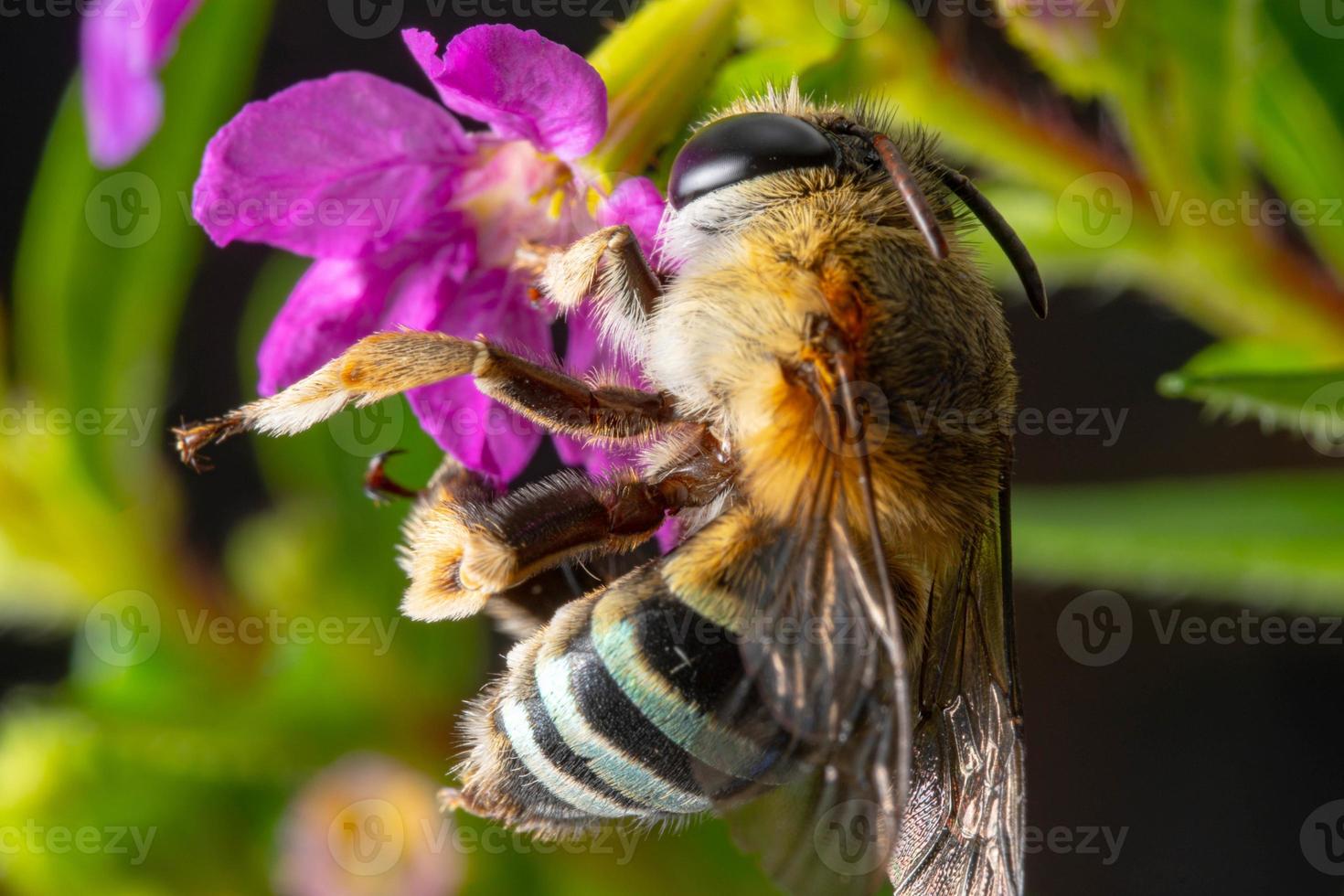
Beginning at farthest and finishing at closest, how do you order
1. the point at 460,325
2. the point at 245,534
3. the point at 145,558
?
the point at 245,534 < the point at 145,558 < the point at 460,325

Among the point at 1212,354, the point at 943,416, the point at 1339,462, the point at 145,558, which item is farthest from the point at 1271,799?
the point at 145,558

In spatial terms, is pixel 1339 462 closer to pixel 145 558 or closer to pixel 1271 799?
pixel 1271 799

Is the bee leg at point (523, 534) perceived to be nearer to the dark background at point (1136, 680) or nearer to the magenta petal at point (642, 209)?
the magenta petal at point (642, 209)

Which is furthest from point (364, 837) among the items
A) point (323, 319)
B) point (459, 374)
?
point (459, 374)

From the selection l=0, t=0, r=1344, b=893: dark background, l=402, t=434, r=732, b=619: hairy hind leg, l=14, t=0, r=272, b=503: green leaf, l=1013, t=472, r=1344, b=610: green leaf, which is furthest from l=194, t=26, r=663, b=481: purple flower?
l=0, t=0, r=1344, b=893: dark background

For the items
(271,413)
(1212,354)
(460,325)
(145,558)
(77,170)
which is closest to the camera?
(271,413)

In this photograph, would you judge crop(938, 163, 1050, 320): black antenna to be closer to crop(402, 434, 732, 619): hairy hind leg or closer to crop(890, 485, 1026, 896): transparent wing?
crop(890, 485, 1026, 896): transparent wing

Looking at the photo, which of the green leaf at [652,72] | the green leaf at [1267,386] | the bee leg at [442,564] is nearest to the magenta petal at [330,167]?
the green leaf at [652,72]
